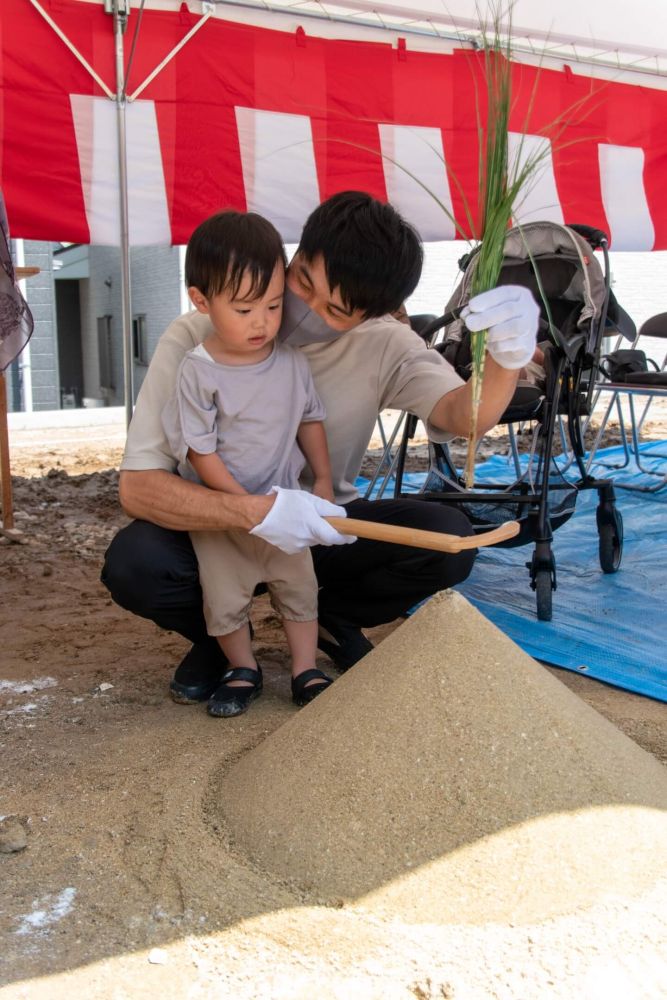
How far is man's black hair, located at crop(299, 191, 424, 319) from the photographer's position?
1.56 meters

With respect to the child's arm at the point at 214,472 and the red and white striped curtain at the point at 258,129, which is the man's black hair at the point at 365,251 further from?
the red and white striped curtain at the point at 258,129

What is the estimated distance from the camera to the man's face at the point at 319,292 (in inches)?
63.3

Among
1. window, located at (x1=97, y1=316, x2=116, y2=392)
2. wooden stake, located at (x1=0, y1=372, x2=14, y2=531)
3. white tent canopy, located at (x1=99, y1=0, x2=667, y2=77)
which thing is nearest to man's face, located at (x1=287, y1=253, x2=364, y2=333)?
wooden stake, located at (x1=0, y1=372, x2=14, y2=531)

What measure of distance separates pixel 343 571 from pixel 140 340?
7.82 metres

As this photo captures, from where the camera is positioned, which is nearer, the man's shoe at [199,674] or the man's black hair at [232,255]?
the man's black hair at [232,255]

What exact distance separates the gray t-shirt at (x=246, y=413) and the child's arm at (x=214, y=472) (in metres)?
0.02

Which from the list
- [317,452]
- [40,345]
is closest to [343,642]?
[317,452]

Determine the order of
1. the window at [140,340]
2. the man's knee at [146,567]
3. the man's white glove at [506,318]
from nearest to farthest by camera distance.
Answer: the man's white glove at [506,318] → the man's knee at [146,567] → the window at [140,340]

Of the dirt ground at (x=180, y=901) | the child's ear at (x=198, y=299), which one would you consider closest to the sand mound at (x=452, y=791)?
the dirt ground at (x=180, y=901)

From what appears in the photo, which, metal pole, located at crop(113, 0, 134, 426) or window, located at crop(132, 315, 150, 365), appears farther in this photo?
window, located at crop(132, 315, 150, 365)

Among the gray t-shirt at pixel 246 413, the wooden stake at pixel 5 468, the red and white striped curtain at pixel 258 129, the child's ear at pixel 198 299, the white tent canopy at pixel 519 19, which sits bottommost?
the wooden stake at pixel 5 468

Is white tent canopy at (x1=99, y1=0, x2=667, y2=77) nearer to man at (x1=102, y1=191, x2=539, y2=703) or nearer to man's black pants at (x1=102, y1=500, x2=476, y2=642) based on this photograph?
man at (x1=102, y1=191, x2=539, y2=703)

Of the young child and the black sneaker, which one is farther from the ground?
the young child

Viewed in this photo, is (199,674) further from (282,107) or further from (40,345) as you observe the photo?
(40,345)
